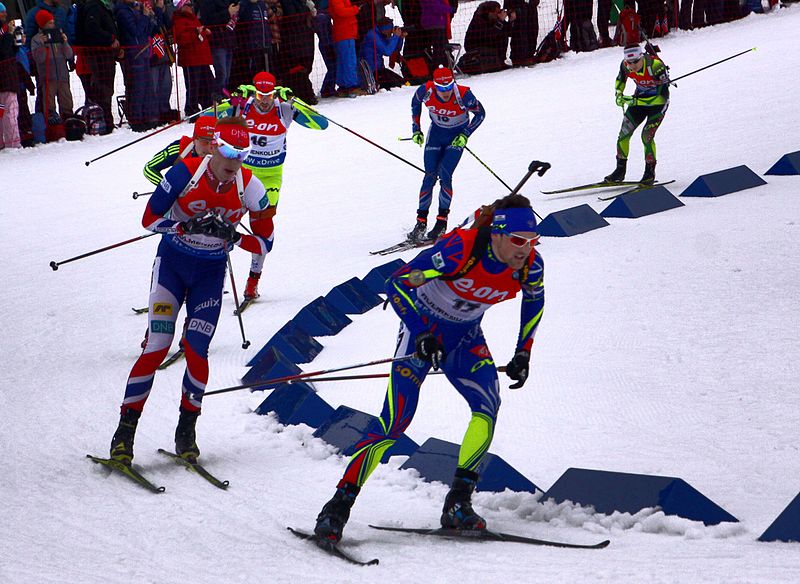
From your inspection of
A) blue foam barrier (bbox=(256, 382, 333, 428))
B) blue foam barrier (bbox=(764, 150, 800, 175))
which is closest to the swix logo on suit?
blue foam barrier (bbox=(256, 382, 333, 428))

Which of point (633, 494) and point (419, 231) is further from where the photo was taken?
point (419, 231)

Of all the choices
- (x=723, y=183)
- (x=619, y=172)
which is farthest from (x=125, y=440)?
(x=619, y=172)

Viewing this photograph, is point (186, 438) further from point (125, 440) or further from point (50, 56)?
point (50, 56)

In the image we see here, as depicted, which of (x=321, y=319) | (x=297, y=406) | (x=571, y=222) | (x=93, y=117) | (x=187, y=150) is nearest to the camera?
(x=297, y=406)

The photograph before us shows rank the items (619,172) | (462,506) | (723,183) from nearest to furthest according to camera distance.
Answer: (462,506) < (723,183) < (619,172)

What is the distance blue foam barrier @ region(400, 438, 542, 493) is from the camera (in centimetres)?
518

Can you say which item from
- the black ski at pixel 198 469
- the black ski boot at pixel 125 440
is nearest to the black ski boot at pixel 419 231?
the black ski at pixel 198 469

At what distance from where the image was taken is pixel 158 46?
15797 millimetres

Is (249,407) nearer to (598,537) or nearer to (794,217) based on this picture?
Answer: (598,537)

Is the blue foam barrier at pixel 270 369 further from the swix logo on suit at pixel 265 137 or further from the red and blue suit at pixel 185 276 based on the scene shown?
the swix logo on suit at pixel 265 137

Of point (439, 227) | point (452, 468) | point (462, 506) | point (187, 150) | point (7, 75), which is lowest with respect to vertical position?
point (439, 227)

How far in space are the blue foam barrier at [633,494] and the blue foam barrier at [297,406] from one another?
185 cm

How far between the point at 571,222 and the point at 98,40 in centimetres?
858

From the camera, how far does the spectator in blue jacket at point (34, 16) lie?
1523 cm
